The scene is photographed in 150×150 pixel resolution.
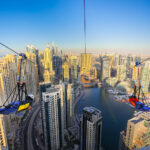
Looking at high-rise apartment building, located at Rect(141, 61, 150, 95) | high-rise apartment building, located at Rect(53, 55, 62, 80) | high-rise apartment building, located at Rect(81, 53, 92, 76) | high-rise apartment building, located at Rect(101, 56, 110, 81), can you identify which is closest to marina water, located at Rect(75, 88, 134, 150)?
high-rise apartment building, located at Rect(141, 61, 150, 95)

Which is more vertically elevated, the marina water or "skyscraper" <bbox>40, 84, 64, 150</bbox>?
"skyscraper" <bbox>40, 84, 64, 150</bbox>

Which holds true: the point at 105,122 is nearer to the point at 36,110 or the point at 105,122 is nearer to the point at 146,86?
the point at 36,110

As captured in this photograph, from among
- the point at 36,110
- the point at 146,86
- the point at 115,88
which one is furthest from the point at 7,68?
the point at 146,86

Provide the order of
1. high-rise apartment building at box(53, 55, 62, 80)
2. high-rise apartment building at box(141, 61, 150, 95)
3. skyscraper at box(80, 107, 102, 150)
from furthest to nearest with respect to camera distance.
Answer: high-rise apartment building at box(53, 55, 62, 80), high-rise apartment building at box(141, 61, 150, 95), skyscraper at box(80, 107, 102, 150)

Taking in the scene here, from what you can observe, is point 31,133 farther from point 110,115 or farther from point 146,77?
point 146,77

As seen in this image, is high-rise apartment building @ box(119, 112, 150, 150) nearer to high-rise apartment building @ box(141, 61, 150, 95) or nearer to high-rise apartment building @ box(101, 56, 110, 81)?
high-rise apartment building @ box(141, 61, 150, 95)
